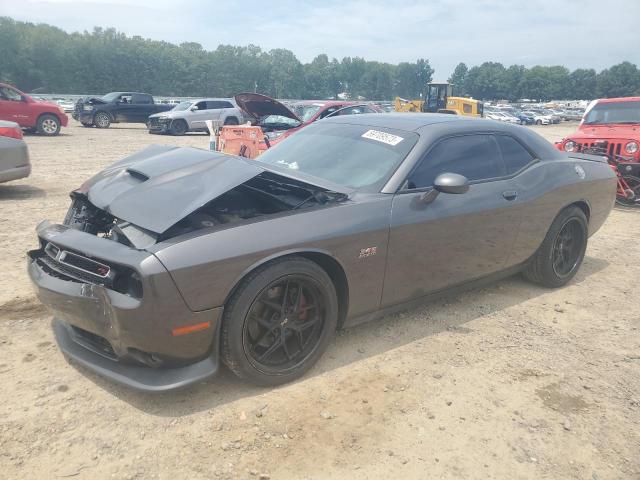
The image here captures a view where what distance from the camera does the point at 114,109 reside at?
2152 centimetres

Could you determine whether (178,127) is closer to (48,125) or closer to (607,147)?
(48,125)

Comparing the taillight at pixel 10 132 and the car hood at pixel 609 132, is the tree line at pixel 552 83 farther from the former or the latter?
the taillight at pixel 10 132

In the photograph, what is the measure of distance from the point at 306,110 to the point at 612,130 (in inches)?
285

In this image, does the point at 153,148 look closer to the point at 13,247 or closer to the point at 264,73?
the point at 13,247

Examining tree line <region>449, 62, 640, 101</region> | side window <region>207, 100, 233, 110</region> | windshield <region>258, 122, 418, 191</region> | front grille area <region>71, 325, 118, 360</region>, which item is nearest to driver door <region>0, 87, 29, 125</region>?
side window <region>207, 100, 233, 110</region>

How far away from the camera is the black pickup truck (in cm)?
2116

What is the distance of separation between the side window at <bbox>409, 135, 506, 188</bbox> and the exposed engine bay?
0.69 m

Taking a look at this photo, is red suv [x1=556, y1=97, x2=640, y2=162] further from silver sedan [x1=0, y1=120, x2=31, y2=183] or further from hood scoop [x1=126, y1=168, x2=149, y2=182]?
silver sedan [x1=0, y1=120, x2=31, y2=183]

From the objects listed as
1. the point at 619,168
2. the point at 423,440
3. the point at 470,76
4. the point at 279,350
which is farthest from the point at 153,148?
the point at 470,76

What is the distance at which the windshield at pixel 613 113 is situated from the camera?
8.75 m

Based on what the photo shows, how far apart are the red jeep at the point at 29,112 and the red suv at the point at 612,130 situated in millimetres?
15488

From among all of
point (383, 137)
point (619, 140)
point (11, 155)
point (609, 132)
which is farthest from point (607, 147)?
point (11, 155)

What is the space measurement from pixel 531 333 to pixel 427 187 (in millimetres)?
1398

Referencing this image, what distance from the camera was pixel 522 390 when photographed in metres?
2.89
